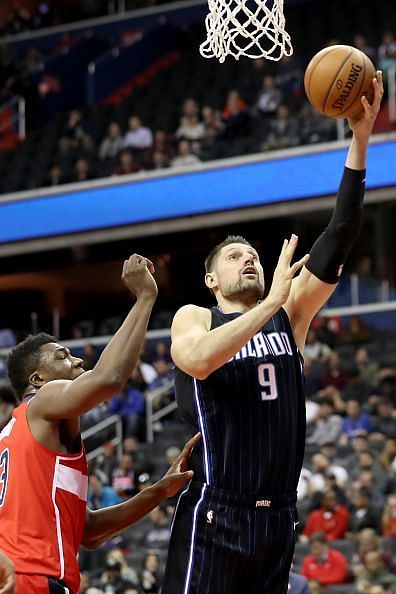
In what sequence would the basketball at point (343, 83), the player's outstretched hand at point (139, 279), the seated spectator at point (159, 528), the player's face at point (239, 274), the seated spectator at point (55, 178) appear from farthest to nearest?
the seated spectator at point (55, 178) → the seated spectator at point (159, 528) → the basketball at point (343, 83) → the player's face at point (239, 274) → the player's outstretched hand at point (139, 279)

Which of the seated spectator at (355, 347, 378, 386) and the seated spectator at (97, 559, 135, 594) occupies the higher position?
the seated spectator at (355, 347, 378, 386)

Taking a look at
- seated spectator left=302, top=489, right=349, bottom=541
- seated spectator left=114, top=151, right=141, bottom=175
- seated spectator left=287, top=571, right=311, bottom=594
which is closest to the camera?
A: seated spectator left=287, top=571, right=311, bottom=594

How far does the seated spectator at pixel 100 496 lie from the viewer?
42.3 feet

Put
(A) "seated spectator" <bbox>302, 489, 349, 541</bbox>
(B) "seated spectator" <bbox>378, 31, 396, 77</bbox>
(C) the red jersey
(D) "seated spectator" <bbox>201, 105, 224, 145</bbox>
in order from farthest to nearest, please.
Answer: (D) "seated spectator" <bbox>201, 105, 224, 145</bbox> < (B) "seated spectator" <bbox>378, 31, 396, 77</bbox> < (A) "seated spectator" <bbox>302, 489, 349, 541</bbox> < (C) the red jersey

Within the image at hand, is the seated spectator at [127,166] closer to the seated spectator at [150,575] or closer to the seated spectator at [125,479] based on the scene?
the seated spectator at [125,479]

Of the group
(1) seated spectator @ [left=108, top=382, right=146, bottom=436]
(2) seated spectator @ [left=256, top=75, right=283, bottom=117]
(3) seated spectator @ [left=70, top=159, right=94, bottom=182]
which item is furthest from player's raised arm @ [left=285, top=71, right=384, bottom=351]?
(3) seated spectator @ [left=70, top=159, right=94, bottom=182]

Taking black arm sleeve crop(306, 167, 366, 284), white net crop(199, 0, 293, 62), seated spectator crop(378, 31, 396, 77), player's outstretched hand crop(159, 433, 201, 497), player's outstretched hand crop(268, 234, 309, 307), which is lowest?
player's outstretched hand crop(159, 433, 201, 497)

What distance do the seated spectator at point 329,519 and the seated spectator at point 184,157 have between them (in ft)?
22.4

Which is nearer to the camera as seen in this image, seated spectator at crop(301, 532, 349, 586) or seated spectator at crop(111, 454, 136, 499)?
seated spectator at crop(301, 532, 349, 586)

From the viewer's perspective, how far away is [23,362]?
16.4 feet

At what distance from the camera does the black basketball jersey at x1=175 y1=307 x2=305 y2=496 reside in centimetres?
484

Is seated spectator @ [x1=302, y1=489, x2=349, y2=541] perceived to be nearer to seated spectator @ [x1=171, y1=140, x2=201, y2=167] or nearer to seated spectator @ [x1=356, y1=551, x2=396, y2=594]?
seated spectator @ [x1=356, y1=551, x2=396, y2=594]

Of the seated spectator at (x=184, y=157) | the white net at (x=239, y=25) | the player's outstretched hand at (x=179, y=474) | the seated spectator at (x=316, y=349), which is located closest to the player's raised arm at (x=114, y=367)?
the player's outstretched hand at (x=179, y=474)

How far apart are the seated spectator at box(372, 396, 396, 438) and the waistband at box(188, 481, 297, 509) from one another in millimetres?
8435
